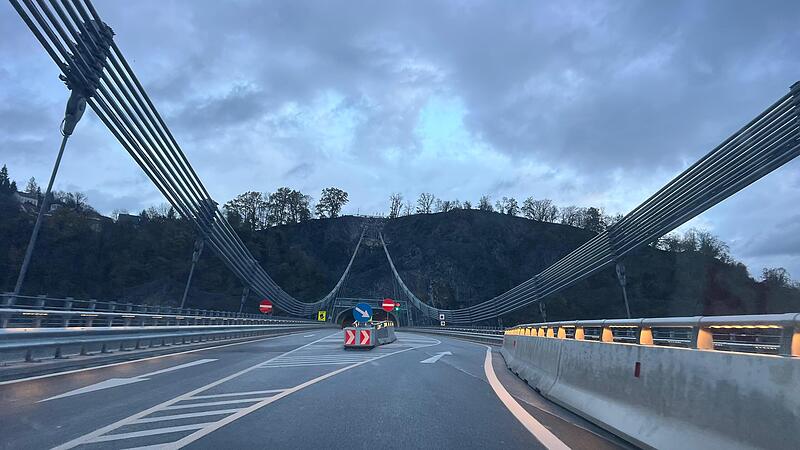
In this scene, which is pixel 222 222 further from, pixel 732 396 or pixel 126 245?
pixel 126 245

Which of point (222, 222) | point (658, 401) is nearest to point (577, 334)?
point (658, 401)

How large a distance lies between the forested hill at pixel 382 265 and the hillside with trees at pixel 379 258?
208mm

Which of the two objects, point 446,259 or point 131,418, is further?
point 446,259

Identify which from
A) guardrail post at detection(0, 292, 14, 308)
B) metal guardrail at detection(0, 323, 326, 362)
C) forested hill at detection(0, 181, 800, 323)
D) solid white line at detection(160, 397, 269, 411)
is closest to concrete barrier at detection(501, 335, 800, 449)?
solid white line at detection(160, 397, 269, 411)

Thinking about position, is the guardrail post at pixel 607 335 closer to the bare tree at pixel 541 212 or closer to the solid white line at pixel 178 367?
the solid white line at pixel 178 367

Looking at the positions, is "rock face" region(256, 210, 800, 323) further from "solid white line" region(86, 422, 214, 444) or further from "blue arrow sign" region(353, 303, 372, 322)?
"solid white line" region(86, 422, 214, 444)

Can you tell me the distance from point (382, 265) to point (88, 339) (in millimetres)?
123868

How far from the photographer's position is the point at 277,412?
7.00m

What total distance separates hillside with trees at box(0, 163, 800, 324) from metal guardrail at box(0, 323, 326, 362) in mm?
34073

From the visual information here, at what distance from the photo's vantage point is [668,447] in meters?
4.54

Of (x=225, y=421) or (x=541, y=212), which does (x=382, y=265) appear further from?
(x=225, y=421)

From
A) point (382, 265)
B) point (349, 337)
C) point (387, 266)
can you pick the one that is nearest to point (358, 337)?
point (349, 337)

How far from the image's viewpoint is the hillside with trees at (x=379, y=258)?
6050 centimetres

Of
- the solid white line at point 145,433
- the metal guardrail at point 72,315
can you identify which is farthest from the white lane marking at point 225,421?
the metal guardrail at point 72,315
